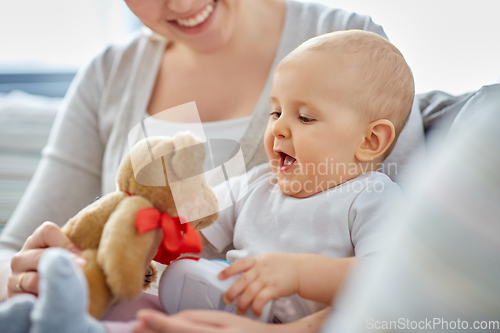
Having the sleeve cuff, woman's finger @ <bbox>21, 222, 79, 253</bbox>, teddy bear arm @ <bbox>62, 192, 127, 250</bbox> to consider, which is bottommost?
the sleeve cuff

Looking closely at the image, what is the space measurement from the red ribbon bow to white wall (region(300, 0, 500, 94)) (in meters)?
0.78

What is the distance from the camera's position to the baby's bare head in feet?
2.45

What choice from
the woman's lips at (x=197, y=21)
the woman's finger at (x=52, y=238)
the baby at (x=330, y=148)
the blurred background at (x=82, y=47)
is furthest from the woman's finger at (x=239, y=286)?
the woman's lips at (x=197, y=21)

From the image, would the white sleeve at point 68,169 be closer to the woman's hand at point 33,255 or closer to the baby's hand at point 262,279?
the woman's hand at point 33,255

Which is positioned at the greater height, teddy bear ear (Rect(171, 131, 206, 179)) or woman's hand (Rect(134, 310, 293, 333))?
teddy bear ear (Rect(171, 131, 206, 179))

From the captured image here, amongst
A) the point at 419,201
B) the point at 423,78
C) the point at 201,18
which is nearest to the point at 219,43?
the point at 201,18

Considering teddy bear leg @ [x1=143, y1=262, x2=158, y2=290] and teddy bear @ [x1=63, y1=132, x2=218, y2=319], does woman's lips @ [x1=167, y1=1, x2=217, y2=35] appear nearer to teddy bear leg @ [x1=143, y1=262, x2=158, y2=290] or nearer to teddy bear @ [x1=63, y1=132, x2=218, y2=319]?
teddy bear @ [x1=63, y1=132, x2=218, y2=319]

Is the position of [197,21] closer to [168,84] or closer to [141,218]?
[168,84]

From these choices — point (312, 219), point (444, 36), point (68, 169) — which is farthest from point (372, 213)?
point (68, 169)

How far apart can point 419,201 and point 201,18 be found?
0.74 meters

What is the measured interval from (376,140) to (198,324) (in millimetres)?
502

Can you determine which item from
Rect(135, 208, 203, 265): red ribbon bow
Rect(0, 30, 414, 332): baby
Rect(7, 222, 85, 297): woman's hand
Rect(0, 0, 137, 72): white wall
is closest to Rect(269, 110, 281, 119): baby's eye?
Rect(0, 30, 414, 332): baby

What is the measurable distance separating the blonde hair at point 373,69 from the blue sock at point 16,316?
24.2 inches

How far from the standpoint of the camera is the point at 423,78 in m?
1.10
